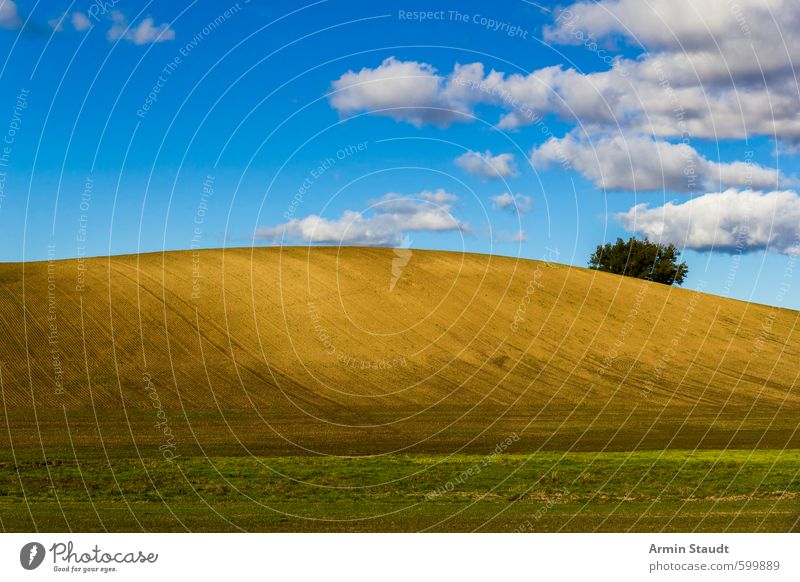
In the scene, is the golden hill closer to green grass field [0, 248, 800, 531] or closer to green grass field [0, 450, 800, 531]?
green grass field [0, 248, 800, 531]

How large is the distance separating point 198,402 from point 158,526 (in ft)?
125

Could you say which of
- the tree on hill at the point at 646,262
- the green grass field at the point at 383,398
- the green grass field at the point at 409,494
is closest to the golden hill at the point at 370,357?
the green grass field at the point at 383,398

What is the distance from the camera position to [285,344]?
6894 centimetres

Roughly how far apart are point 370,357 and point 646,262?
75.2 metres

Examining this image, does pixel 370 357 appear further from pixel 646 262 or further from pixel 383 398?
pixel 646 262

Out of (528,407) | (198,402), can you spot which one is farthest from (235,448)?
(528,407)

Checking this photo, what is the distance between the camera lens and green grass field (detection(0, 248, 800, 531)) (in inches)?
888

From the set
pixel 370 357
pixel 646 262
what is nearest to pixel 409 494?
pixel 370 357

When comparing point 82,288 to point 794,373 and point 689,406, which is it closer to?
point 689,406

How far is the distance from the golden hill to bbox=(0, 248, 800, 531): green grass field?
0.26 metres

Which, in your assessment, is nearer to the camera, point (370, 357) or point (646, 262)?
point (370, 357)

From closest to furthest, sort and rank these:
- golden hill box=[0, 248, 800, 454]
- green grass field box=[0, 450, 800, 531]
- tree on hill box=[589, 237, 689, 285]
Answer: green grass field box=[0, 450, 800, 531]
golden hill box=[0, 248, 800, 454]
tree on hill box=[589, 237, 689, 285]

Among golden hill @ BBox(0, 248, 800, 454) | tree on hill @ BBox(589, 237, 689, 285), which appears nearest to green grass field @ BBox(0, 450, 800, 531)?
golden hill @ BBox(0, 248, 800, 454)

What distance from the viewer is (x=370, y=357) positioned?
68438 millimetres
